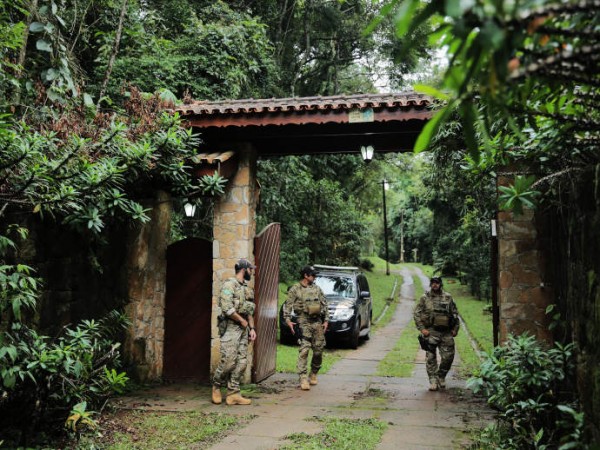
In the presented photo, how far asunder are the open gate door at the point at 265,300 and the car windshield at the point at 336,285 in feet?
12.9

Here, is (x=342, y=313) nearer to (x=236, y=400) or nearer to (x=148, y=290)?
(x=148, y=290)

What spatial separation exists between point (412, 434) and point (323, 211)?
15458 mm

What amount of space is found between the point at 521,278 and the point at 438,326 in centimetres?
175

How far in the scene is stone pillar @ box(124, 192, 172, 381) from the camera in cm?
781

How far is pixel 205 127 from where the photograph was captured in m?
7.57

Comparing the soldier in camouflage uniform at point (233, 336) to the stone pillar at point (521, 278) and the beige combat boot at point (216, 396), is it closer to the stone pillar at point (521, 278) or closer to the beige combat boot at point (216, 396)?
the beige combat boot at point (216, 396)

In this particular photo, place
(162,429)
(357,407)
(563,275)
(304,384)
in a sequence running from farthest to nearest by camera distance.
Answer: (304,384), (357,407), (162,429), (563,275)

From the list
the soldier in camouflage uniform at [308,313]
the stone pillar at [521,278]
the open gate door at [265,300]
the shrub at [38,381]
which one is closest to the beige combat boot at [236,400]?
the open gate door at [265,300]

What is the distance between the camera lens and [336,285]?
12969mm

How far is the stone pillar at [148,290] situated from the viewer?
7.81m

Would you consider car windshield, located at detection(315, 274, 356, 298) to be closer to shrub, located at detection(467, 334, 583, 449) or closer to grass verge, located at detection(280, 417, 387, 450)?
grass verge, located at detection(280, 417, 387, 450)

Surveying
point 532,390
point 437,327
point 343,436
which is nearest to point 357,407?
point 343,436

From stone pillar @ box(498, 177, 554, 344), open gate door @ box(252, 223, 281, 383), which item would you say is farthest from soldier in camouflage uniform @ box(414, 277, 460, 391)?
open gate door @ box(252, 223, 281, 383)

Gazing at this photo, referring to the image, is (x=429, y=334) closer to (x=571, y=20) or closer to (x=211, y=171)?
(x=211, y=171)
